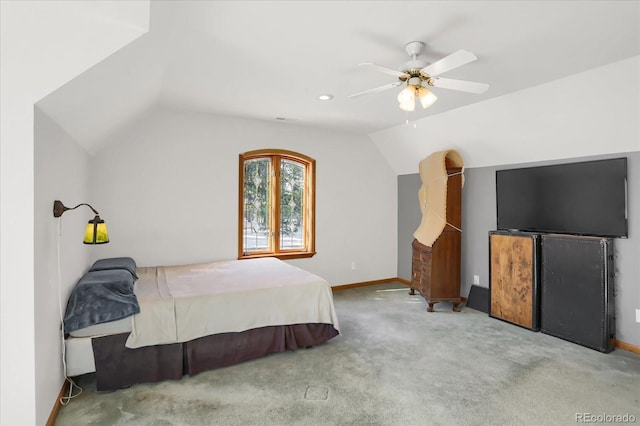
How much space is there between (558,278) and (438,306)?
1.50 meters

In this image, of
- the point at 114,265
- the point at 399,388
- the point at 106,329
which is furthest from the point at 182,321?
the point at 399,388

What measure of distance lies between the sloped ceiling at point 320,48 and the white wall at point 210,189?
605mm

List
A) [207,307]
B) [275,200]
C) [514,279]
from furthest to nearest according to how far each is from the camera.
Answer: [275,200], [514,279], [207,307]

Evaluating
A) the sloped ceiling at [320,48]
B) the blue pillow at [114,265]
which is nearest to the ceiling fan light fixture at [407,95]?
the sloped ceiling at [320,48]

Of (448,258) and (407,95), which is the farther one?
(448,258)

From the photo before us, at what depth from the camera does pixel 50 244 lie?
2168mm

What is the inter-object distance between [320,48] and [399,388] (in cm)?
256

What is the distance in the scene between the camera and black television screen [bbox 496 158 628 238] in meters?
3.30

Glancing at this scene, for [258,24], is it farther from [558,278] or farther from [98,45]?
[558,278]

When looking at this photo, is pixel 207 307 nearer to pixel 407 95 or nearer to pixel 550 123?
pixel 407 95

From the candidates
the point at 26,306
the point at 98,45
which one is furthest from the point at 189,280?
the point at 98,45

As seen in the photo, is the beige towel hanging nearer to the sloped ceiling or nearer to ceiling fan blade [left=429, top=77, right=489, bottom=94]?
the sloped ceiling

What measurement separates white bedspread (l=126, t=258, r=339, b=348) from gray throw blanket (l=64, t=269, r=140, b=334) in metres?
0.10

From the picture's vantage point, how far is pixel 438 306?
4676 mm
